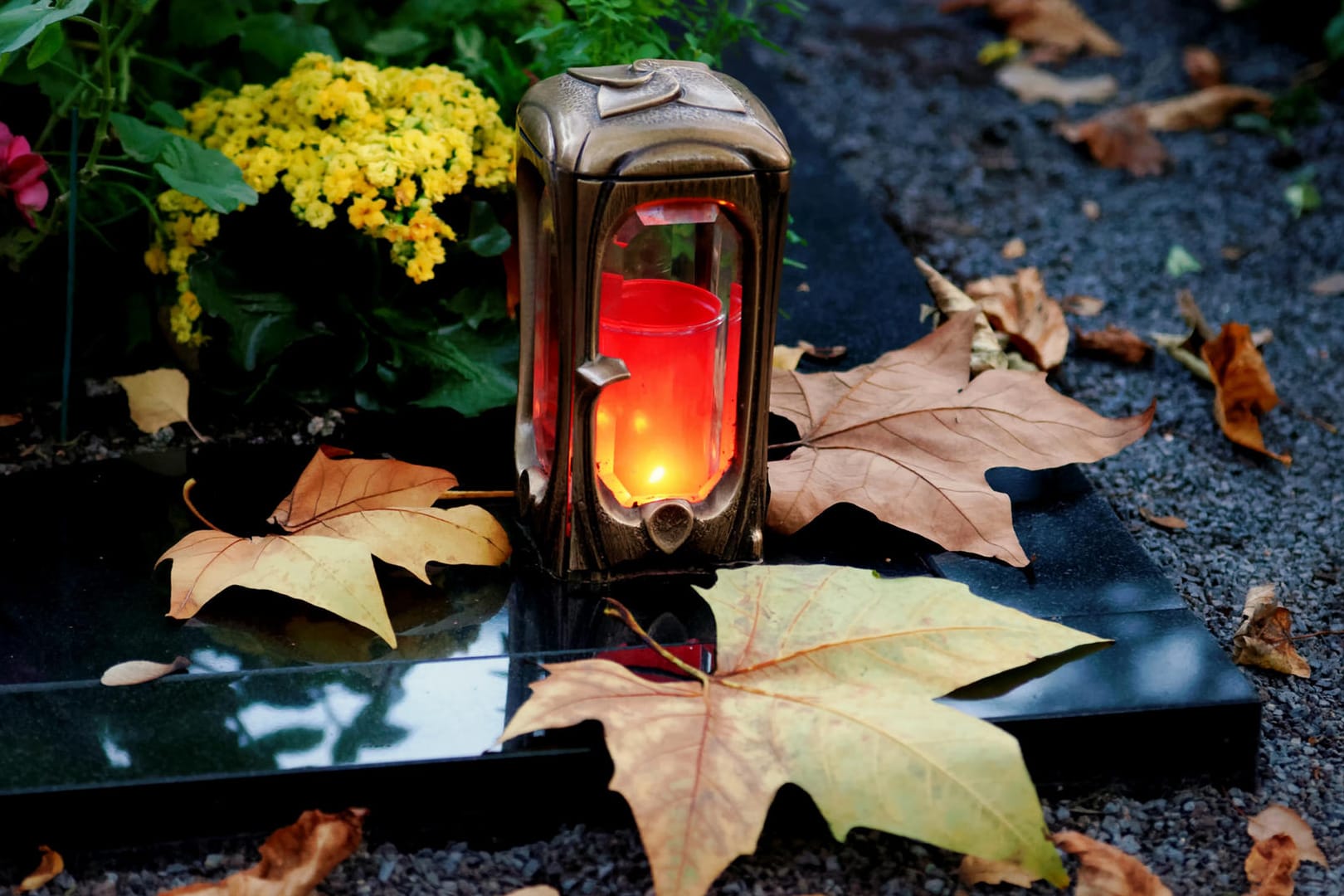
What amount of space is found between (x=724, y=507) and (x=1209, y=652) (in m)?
0.61

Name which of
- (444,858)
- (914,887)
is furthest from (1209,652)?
(444,858)

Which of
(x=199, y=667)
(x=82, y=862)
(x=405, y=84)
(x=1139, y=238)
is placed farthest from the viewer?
(x=1139, y=238)

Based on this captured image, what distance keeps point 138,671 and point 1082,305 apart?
2.06m

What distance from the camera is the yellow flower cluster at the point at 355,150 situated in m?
1.81

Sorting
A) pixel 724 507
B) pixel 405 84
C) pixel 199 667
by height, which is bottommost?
pixel 199 667

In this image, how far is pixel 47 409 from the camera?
6.50 feet

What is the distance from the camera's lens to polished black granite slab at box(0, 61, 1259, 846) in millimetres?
1348

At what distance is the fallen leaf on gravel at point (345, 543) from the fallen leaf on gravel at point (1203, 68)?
124 inches

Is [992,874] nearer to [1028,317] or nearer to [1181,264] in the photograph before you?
[1028,317]

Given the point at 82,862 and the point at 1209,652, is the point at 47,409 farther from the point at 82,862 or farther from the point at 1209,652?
the point at 1209,652

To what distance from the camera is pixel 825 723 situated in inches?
50.7

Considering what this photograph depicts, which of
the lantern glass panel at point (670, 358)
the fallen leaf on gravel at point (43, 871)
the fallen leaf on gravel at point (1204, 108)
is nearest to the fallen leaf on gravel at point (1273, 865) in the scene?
the lantern glass panel at point (670, 358)

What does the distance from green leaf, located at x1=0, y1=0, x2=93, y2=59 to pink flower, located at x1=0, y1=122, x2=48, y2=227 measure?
22 centimetres

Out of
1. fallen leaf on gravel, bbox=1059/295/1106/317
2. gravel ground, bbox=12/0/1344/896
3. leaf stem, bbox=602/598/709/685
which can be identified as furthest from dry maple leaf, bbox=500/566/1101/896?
fallen leaf on gravel, bbox=1059/295/1106/317
